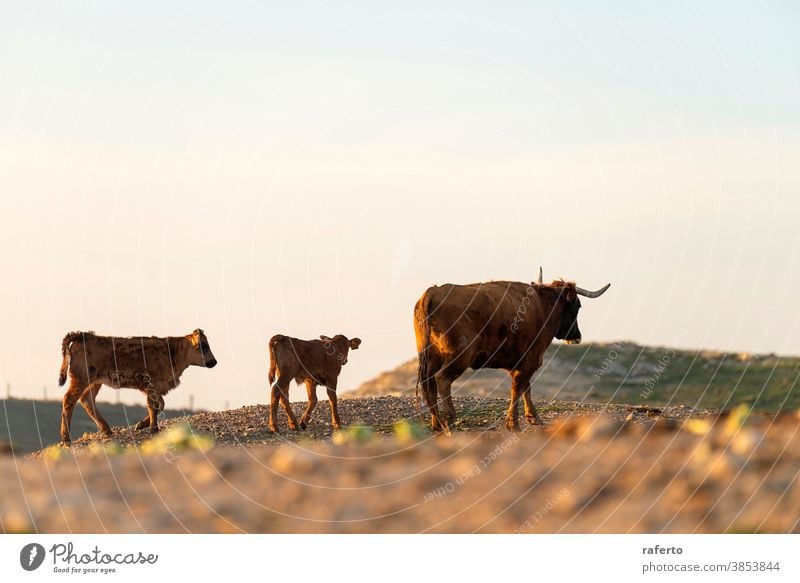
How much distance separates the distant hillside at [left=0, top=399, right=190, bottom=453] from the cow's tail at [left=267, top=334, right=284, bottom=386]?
12.5m

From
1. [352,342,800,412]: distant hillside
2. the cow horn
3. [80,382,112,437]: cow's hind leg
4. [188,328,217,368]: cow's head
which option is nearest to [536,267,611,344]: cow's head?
the cow horn

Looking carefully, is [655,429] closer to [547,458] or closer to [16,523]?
[547,458]

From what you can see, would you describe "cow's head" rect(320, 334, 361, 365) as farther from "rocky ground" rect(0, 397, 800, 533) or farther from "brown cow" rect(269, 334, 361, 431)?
"rocky ground" rect(0, 397, 800, 533)

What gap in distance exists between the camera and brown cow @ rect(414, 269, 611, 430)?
2078 centimetres

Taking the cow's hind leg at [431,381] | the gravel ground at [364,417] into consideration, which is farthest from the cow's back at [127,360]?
the cow's hind leg at [431,381]

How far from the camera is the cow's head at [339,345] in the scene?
24620 millimetres

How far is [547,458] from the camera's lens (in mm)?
12820

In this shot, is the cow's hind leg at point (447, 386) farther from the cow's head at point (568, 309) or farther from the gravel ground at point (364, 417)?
the cow's head at point (568, 309)

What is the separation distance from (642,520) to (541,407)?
1587 centimetres

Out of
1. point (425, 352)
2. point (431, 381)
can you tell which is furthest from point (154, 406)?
point (431, 381)

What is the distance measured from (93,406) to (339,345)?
5.08m

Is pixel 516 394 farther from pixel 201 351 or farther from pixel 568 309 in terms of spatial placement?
pixel 201 351

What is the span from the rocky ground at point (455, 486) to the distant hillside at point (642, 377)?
84.7ft

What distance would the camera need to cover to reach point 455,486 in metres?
12.0
